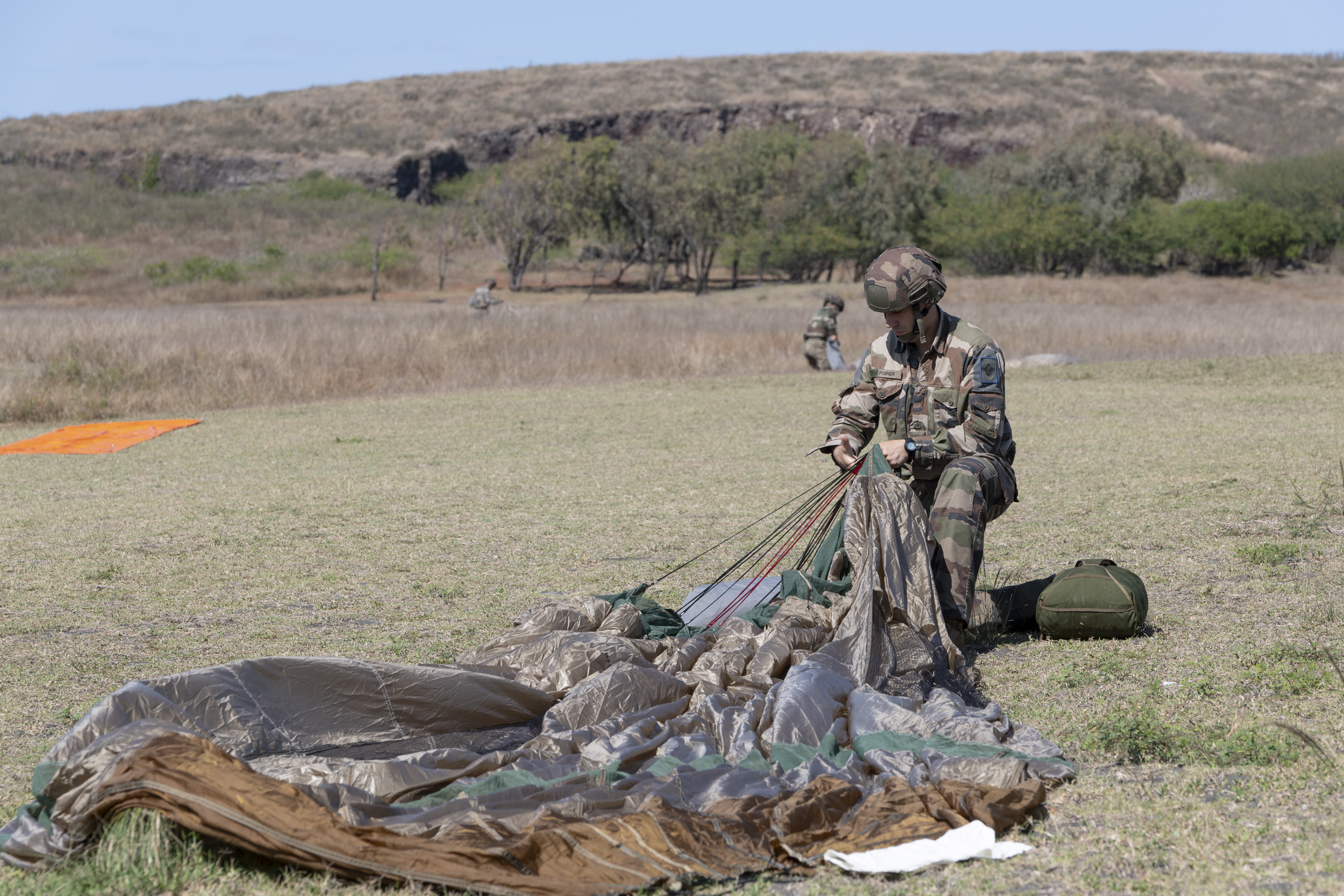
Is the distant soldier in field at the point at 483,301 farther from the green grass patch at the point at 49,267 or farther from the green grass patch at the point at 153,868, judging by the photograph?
the green grass patch at the point at 49,267

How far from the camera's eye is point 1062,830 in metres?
3.24

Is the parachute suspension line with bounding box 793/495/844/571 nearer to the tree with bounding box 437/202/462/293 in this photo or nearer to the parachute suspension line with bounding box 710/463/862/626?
the parachute suspension line with bounding box 710/463/862/626

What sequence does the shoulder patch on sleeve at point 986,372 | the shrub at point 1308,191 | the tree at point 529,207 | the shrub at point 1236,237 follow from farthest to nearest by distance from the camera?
the shrub at point 1308,191, the tree at point 529,207, the shrub at point 1236,237, the shoulder patch on sleeve at point 986,372

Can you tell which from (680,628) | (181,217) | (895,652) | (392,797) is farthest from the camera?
(181,217)

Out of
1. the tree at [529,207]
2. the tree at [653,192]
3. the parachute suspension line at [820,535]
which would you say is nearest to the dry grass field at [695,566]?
the parachute suspension line at [820,535]

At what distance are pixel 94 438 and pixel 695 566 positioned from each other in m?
9.00

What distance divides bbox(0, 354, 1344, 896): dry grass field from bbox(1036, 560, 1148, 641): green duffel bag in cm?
12

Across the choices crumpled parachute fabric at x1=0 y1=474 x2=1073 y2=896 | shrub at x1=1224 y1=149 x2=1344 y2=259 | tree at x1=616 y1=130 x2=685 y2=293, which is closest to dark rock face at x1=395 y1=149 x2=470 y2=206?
tree at x1=616 y1=130 x2=685 y2=293

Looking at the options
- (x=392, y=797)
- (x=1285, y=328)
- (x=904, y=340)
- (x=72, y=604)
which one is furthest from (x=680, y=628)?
(x=1285, y=328)

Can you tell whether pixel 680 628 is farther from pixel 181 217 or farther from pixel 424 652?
pixel 181 217

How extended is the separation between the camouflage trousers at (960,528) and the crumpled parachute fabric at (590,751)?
174 mm

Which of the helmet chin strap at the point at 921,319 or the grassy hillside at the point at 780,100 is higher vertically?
the grassy hillside at the point at 780,100

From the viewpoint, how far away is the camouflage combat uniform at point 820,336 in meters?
19.4

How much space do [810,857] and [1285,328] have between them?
76.9 feet
